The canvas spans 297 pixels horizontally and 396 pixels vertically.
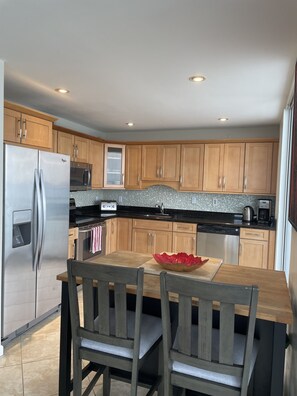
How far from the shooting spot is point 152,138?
5.33 m

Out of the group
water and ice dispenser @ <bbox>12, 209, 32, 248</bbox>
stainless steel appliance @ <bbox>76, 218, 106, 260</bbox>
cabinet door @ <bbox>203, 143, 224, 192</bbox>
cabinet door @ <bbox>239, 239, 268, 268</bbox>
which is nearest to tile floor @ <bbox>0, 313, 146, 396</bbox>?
water and ice dispenser @ <bbox>12, 209, 32, 248</bbox>

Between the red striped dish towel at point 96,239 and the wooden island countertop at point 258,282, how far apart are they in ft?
6.20

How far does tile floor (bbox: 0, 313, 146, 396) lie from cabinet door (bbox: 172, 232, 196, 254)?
7.15 feet

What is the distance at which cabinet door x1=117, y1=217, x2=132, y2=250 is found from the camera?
4930 mm

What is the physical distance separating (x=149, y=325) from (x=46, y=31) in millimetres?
1913

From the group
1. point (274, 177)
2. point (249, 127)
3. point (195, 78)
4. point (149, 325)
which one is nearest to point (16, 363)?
point (149, 325)

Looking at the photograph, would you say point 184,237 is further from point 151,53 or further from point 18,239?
point 151,53

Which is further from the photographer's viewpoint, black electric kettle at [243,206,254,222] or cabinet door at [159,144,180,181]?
cabinet door at [159,144,180,181]

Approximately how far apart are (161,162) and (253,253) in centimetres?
204

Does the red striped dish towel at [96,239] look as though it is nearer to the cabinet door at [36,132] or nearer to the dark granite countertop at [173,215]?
the dark granite countertop at [173,215]

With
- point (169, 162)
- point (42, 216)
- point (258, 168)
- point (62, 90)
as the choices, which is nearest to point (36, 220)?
point (42, 216)

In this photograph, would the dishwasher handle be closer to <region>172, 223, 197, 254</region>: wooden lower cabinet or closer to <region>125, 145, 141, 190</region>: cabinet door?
<region>172, 223, 197, 254</region>: wooden lower cabinet

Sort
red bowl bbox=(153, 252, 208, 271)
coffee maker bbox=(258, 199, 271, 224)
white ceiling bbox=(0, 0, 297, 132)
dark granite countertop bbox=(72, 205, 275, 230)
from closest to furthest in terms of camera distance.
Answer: white ceiling bbox=(0, 0, 297, 132)
red bowl bbox=(153, 252, 208, 271)
dark granite countertop bbox=(72, 205, 275, 230)
coffee maker bbox=(258, 199, 271, 224)

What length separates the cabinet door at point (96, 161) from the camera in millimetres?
4766
